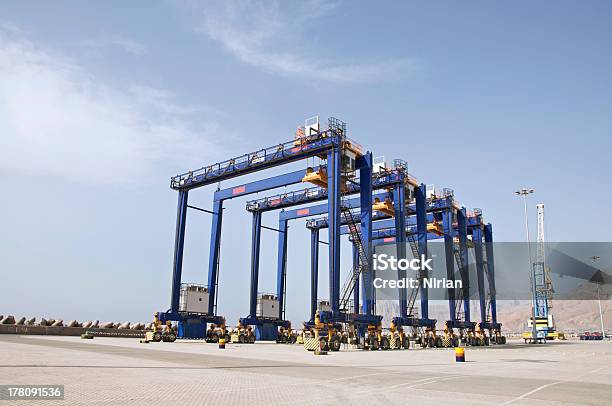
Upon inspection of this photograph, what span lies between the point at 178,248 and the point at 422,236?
1979 centimetres

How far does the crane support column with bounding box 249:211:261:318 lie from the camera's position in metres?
44.0

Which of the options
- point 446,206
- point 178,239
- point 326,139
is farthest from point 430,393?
point 446,206

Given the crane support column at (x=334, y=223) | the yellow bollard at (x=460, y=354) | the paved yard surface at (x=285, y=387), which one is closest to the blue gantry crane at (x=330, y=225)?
the crane support column at (x=334, y=223)

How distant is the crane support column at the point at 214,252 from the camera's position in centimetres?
3981

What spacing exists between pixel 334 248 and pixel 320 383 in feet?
64.7

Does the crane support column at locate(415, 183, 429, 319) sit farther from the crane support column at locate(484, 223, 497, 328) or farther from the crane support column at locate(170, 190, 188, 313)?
the crane support column at locate(170, 190, 188, 313)

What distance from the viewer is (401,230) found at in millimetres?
35969

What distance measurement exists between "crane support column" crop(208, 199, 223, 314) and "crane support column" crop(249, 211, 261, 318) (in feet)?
16.2

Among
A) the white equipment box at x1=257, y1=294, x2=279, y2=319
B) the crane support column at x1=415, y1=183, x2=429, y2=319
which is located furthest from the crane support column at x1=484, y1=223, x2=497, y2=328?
the white equipment box at x1=257, y1=294, x2=279, y2=319

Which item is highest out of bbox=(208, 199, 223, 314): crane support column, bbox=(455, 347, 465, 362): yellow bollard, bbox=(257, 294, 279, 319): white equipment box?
bbox=(208, 199, 223, 314): crane support column

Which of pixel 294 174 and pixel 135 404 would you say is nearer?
pixel 135 404

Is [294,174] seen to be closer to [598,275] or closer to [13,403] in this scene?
Answer: [13,403]

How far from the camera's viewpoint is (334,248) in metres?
28.9

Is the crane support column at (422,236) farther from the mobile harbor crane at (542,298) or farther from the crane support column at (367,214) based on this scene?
the mobile harbor crane at (542,298)
